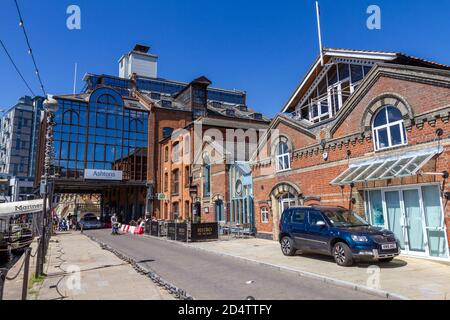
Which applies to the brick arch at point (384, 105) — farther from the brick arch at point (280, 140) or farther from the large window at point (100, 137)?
the large window at point (100, 137)

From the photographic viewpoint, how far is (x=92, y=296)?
7395 millimetres

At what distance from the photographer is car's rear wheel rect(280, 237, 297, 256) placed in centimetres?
1245

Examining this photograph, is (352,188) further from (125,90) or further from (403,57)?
(125,90)

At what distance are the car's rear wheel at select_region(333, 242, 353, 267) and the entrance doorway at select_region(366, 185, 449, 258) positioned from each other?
10.8ft

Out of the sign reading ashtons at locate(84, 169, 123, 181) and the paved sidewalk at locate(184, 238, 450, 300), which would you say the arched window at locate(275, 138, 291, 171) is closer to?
the paved sidewalk at locate(184, 238, 450, 300)

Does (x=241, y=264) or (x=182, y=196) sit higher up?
(x=182, y=196)

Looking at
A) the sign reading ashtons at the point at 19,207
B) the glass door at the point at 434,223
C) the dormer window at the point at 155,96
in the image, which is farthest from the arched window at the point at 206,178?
the dormer window at the point at 155,96

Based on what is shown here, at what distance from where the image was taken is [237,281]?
346 inches

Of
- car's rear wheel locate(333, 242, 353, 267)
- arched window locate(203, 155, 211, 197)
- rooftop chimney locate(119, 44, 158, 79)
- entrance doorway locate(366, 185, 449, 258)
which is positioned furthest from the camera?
rooftop chimney locate(119, 44, 158, 79)

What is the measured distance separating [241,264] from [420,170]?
22.3 ft

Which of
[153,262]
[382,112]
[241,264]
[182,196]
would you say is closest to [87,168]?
[182,196]

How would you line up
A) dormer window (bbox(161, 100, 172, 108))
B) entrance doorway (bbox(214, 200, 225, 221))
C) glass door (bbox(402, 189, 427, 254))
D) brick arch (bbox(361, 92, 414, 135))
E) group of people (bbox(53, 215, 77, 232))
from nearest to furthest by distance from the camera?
1. glass door (bbox(402, 189, 427, 254))
2. brick arch (bbox(361, 92, 414, 135))
3. entrance doorway (bbox(214, 200, 225, 221))
4. group of people (bbox(53, 215, 77, 232))
5. dormer window (bbox(161, 100, 172, 108))

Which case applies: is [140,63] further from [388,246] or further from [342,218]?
[388,246]

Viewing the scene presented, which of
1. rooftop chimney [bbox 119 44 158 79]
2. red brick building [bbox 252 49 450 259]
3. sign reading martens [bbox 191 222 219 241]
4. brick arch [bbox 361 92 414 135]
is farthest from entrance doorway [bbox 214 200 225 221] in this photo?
rooftop chimney [bbox 119 44 158 79]
